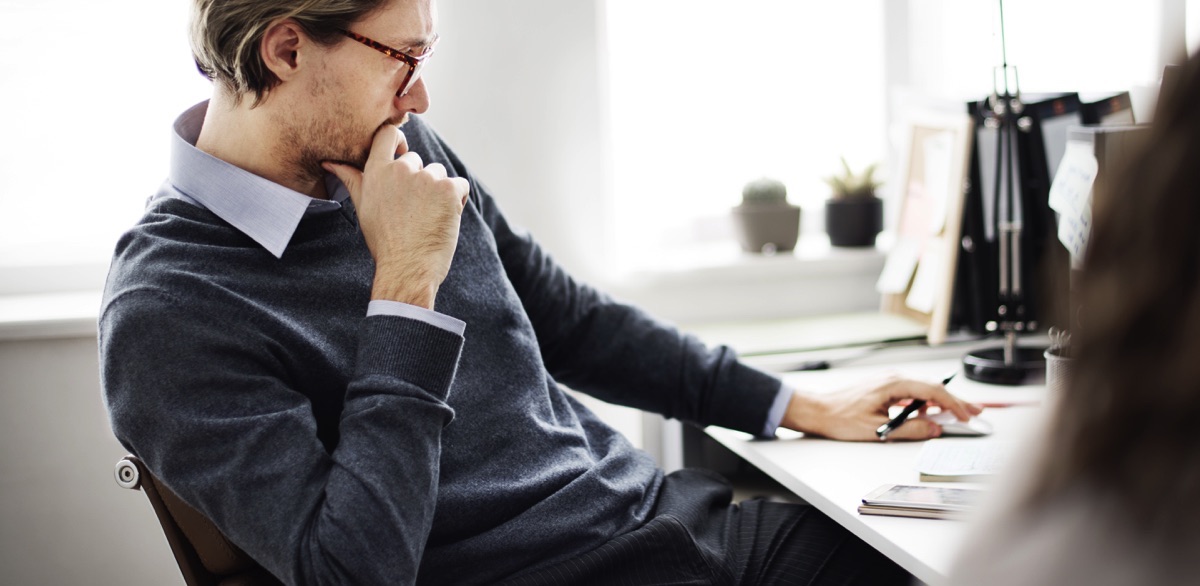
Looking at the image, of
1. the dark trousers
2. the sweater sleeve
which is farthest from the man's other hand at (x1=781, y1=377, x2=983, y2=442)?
the sweater sleeve

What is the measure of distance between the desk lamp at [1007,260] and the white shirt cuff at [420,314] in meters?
0.96

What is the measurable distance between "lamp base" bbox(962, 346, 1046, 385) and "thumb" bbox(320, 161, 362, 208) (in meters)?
1.03

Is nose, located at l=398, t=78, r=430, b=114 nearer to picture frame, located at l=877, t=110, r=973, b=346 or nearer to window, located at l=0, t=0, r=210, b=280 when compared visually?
window, located at l=0, t=0, r=210, b=280

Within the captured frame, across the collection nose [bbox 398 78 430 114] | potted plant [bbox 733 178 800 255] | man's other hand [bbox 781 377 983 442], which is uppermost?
nose [bbox 398 78 430 114]

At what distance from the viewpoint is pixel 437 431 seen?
3.48 feet

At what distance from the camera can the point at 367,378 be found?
1.05 metres

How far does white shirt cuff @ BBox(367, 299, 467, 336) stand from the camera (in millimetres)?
1090

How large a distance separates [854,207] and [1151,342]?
1785mm

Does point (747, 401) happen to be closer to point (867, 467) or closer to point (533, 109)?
point (867, 467)

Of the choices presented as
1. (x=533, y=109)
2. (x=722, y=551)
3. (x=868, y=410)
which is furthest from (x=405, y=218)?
(x=533, y=109)

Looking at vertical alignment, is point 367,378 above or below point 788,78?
below

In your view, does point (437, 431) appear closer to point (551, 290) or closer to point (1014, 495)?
point (551, 290)

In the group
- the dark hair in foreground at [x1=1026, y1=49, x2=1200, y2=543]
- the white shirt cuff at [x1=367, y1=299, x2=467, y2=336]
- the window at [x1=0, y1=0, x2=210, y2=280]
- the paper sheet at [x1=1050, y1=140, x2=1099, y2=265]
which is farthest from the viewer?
the window at [x1=0, y1=0, x2=210, y2=280]

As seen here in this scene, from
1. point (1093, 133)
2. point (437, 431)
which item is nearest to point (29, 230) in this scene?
point (437, 431)
